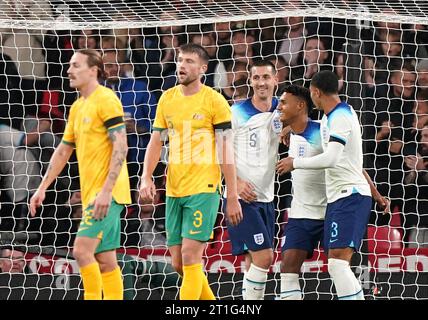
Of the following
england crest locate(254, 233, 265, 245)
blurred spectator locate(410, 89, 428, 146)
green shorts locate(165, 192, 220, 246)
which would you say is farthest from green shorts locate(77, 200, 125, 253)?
blurred spectator locate(410, 89, 428, 146)

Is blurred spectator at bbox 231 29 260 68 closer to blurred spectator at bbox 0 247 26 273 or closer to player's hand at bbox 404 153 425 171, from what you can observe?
player's hand at bbox 404 153 425 171

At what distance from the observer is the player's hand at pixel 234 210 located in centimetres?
848

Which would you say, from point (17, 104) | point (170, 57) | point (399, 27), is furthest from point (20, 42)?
point (399, 27)

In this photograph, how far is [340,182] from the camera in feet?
28.7

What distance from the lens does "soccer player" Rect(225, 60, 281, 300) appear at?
913cm

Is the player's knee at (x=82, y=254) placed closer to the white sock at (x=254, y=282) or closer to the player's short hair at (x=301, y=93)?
the white sock at (x=254, y=282)

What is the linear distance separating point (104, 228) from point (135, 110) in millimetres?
3113

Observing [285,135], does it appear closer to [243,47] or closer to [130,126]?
[243,47]

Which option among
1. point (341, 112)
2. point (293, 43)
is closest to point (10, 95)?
point (293, 43)

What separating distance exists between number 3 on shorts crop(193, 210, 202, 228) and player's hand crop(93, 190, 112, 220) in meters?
0.66

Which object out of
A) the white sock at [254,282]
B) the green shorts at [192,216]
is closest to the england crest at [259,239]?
the white sock at [254,282]

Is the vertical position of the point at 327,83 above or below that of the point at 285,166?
above

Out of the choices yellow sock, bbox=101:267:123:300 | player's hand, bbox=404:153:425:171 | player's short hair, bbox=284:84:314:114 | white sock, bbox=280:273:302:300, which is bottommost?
white sock, bbox=280:273:302:300

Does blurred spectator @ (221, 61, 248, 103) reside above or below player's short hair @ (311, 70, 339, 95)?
below
